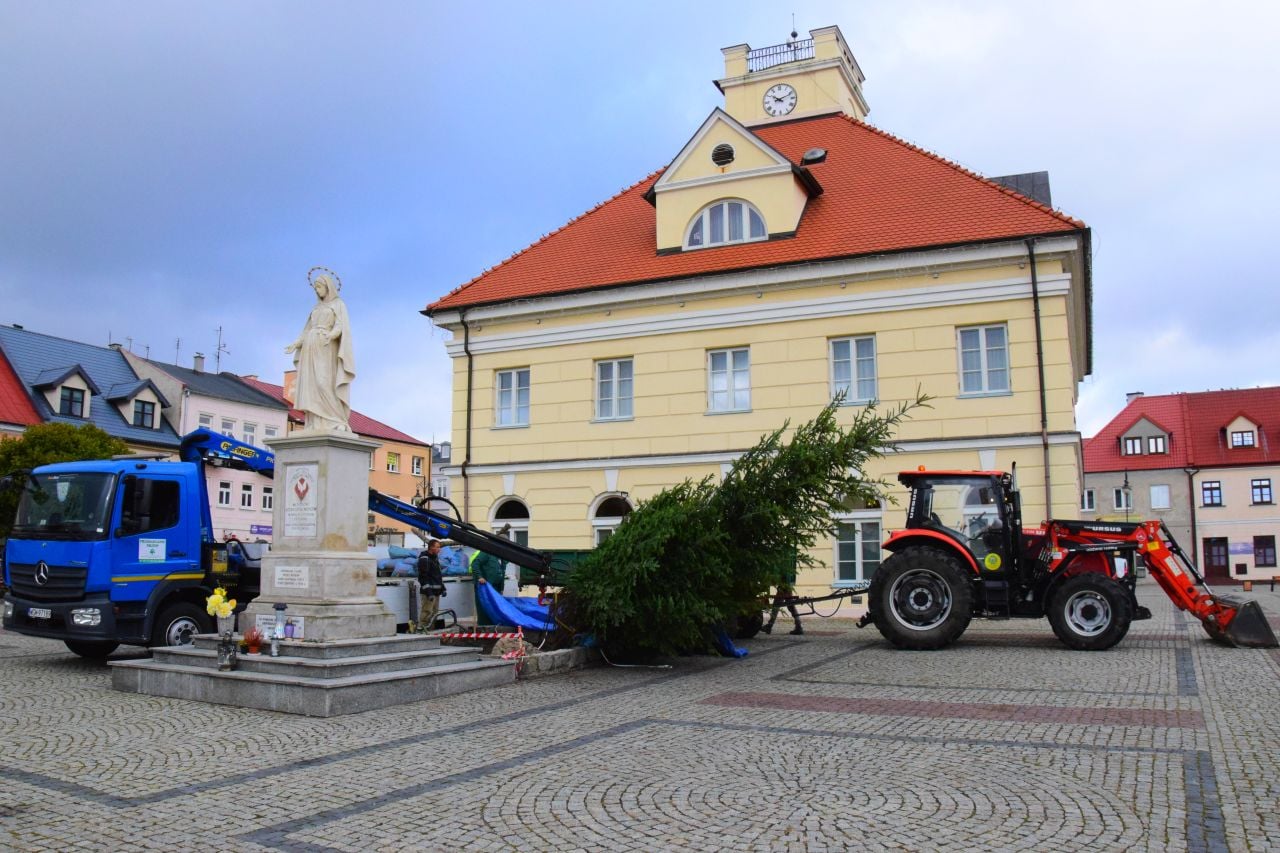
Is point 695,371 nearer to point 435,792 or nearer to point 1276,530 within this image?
point 435,792

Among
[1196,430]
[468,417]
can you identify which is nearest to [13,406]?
[468,417]

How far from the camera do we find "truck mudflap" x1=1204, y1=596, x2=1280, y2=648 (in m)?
13.4

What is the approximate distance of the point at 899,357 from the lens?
19750mm

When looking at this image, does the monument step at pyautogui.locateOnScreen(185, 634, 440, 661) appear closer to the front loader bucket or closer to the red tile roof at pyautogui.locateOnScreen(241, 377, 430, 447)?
the front loader bucket

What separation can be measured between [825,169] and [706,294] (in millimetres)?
5004

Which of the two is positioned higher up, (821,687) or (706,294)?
(706,294)

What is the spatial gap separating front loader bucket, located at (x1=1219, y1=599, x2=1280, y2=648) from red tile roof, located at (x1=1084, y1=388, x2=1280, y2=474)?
4149cm

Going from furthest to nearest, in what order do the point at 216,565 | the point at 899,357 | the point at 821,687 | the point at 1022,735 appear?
the point at 899,357 < the point at 216,565 < the point at 821,687 < the point at 1022,735

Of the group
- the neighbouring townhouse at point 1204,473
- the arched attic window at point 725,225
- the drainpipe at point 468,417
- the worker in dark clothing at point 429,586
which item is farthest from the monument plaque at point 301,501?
the neighbouring townhouse at point 1204,473

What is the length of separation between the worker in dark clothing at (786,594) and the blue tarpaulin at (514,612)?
9.54 ft

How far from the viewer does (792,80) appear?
87.1ft

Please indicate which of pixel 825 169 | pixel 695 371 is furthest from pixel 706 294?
pixel 825 169

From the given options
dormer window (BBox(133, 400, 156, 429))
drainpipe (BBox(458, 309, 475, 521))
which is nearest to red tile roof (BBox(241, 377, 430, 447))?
dormer window (BBox(133, 400, 156, 429))

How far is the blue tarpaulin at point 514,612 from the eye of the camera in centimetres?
1223
